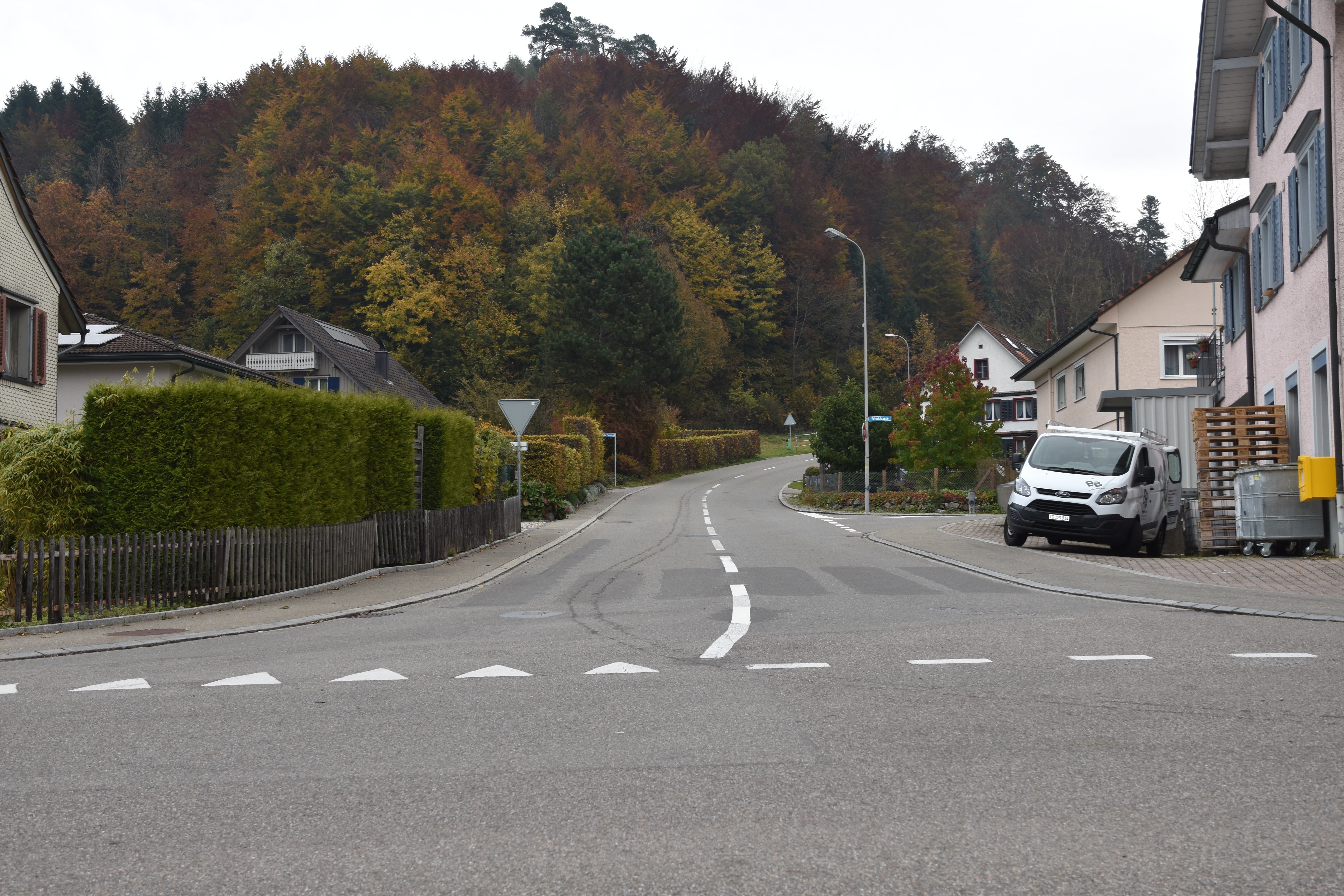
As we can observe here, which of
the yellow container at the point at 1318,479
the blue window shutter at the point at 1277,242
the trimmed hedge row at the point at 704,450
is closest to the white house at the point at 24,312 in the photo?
the yellow container at the point at 1318,479

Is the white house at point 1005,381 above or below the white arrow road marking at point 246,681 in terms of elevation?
above

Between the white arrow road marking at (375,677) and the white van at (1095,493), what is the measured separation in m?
14.2

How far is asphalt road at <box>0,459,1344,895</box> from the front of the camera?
154 inches

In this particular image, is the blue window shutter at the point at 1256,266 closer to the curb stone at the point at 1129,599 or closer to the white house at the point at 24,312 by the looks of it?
the curb stone at the point at 1129,599

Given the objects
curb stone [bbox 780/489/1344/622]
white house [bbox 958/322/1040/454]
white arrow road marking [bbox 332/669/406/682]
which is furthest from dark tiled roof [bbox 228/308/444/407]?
white arrow road marking [bbox 332/669/406/682]

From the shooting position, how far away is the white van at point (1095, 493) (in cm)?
1927

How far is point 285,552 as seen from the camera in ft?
47.8

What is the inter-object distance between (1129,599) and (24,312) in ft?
77.8

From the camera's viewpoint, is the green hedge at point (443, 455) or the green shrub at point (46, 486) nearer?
the green shrub at point (46, 486)

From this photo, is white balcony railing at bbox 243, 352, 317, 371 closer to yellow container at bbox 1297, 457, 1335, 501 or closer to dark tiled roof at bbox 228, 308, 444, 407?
dark tiled roof at bbox 228, 308, 444, 407

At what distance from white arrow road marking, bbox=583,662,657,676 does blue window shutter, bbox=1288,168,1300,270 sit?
1552cm

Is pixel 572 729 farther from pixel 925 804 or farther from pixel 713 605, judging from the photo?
pixel 713 605

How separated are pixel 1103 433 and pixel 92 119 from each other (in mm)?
92907

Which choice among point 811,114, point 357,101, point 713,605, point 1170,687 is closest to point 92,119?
point 357,101
